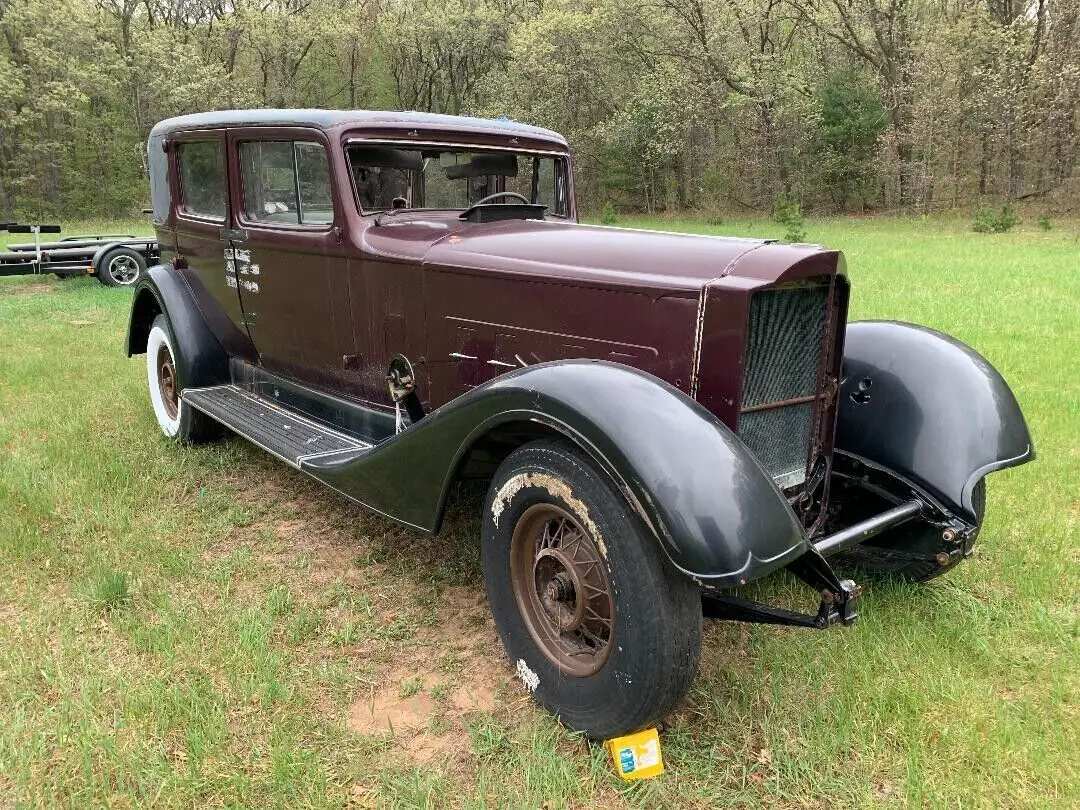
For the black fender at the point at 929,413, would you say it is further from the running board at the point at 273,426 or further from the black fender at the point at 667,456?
the running board at the point at 273,426

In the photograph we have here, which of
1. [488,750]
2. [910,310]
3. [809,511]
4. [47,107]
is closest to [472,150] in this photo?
[809,511]

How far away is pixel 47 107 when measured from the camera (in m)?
25.9

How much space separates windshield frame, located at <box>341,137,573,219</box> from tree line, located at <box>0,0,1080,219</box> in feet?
67.6

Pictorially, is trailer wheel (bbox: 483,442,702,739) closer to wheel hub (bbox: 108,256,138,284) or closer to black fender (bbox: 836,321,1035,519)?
black fender (bbox: 836,321,1035,519)

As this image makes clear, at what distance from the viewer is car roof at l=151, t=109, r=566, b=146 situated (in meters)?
3.54

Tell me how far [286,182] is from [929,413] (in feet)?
10.2

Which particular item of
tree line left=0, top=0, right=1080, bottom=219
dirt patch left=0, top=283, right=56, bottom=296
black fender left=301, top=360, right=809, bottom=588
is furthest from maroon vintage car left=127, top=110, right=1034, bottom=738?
tree line left=0, top=0, right=1080, bottom=219

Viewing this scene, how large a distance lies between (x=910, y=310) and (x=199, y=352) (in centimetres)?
725

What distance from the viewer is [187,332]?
4586mm

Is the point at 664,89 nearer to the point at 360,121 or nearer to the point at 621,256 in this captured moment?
the point at 360,121

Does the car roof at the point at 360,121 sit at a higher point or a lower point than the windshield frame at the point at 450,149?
higher

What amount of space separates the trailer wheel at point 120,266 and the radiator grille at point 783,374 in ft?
36.5

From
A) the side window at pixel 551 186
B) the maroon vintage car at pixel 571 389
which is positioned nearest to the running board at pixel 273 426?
the maroon vintage car at pixel 571 389

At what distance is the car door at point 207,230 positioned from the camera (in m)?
4.37
